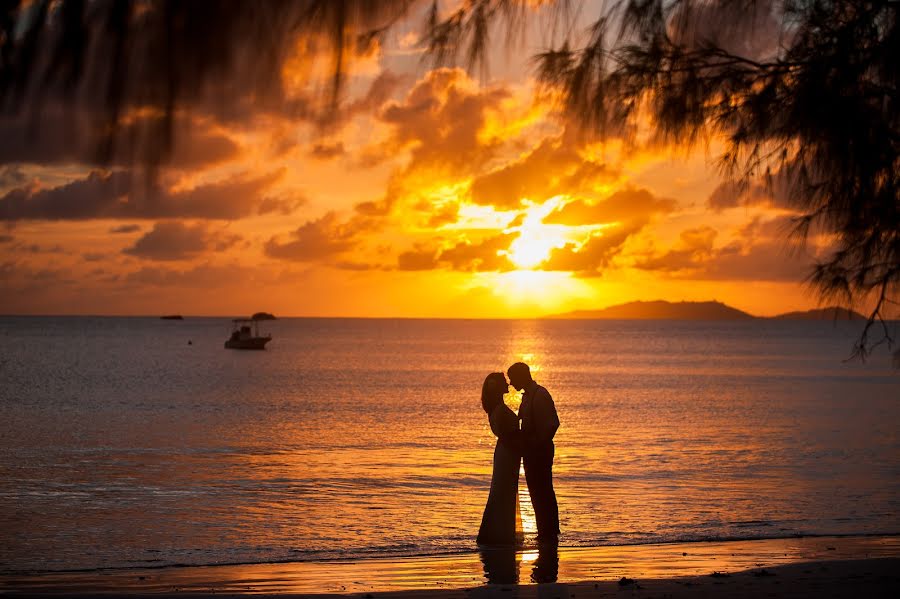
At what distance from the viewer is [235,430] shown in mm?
35156

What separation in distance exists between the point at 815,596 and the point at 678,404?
41627 millimetres

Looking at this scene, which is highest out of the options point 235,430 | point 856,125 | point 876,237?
point 856,125

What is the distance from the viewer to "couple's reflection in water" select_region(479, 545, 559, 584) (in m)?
10.2

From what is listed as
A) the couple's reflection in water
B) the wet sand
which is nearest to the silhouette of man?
the couple's reflection in water

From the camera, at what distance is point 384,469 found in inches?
911

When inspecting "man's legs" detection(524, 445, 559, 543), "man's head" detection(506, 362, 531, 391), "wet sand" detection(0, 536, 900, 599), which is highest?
"man's head" detection(506, 362, 531, 391)

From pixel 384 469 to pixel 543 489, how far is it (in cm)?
1213

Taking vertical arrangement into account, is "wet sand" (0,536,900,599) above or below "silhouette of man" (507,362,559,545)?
below

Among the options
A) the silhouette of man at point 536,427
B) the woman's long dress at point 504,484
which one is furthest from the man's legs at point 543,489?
the woman's long dress at point 504,484

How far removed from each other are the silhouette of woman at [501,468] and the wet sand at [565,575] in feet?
0.95

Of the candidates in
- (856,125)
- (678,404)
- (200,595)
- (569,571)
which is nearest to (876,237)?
(856,125)

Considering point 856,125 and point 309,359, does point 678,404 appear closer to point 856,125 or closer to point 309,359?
point 856,125

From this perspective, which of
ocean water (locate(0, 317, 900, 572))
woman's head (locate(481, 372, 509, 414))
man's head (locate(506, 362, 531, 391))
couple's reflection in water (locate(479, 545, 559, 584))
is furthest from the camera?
ocean water (locate(0, 317, 900, 572))

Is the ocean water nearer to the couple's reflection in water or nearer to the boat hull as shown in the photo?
the couple's reflection in water
